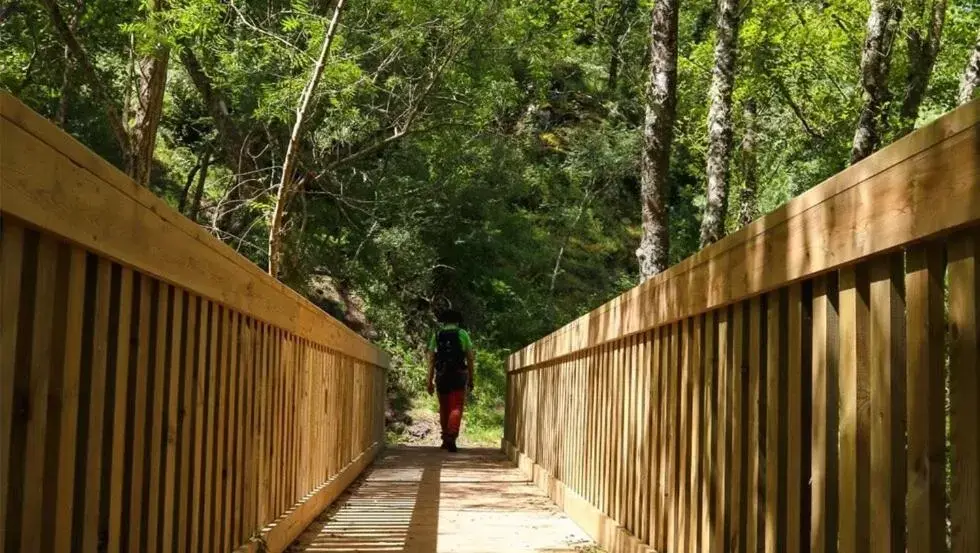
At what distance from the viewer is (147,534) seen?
10.6ft

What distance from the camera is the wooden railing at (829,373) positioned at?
6.91 feet

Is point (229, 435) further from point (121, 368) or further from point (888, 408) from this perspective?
point (888, 408)

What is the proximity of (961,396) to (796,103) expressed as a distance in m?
20.6

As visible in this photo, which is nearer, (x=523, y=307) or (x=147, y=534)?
(x=147, y=534)

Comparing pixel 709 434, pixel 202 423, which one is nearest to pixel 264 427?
pixel 202 423

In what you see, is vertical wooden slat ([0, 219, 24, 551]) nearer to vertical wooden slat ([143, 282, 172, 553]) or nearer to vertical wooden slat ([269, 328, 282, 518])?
vertical wooden slat ([143, 282, 172, 553])

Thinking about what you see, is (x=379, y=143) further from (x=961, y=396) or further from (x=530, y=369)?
(x=961, y=396)

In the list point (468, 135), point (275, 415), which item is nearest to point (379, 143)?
point (468, 135)

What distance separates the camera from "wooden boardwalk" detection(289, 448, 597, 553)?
6.12 metres

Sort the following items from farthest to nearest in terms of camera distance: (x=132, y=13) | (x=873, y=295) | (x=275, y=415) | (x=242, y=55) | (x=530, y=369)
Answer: (x=242, y=55)
(x=132, y=13)
(x=530, y=369)
(x=275, y=415)
(x=873, y=295)

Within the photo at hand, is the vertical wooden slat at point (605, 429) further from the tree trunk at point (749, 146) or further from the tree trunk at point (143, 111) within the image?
the tree trunk at point (749, 146)

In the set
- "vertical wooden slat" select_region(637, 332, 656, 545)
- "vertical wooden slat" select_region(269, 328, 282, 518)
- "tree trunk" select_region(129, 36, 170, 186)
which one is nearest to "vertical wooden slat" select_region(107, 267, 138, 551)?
"vertical wooden slat" select_region(269, 328, 282, 518)

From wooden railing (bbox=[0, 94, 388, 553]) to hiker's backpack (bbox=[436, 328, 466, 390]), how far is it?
27.3 feet

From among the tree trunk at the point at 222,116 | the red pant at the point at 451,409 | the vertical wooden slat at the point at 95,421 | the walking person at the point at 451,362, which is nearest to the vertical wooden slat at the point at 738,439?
the vertical wooden slat at the point at 95,421
